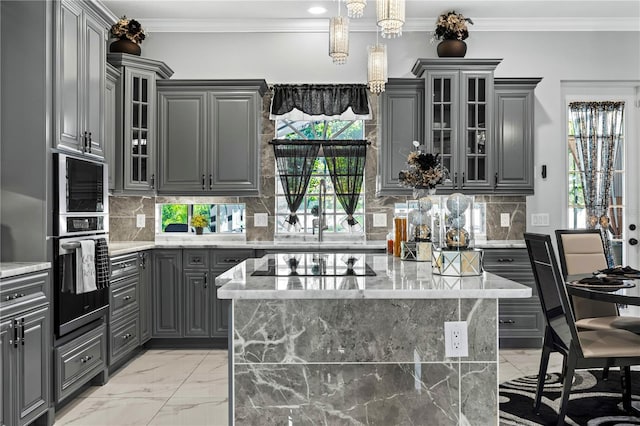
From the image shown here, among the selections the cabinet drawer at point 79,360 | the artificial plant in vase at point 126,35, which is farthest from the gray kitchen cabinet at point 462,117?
the cabinet drawer at point 79,360

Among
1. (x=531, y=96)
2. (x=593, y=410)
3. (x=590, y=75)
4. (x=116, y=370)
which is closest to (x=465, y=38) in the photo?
(x=531, y=96)

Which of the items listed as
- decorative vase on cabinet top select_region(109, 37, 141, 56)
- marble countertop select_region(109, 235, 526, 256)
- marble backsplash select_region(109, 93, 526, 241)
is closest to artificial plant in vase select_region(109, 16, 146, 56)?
decorative vase on cabinet top select_region(109, 37, 141, 56)

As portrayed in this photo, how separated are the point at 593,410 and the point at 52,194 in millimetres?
3431

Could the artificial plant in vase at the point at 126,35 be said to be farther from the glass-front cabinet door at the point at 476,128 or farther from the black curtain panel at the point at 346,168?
the glass-front cabinet door at the point at 476,128

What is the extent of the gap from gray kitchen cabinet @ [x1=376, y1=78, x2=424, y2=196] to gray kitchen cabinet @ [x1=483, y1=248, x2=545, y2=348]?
1.03 meters

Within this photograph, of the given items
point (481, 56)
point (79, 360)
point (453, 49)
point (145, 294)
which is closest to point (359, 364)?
point (79, 360)

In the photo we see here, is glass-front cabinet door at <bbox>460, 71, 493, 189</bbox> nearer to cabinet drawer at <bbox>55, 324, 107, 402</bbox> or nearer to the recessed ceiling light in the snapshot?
the recessed ceiling light

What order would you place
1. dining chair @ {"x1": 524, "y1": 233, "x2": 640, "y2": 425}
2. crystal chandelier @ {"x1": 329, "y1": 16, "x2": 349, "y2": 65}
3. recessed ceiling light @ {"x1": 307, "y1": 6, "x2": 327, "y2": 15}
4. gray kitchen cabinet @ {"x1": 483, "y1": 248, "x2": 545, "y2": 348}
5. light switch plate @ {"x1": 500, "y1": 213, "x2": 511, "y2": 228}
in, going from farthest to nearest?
light switch plate @ {"x1": 500, "y1": 213, "x2": 511, "y2": 228} → recessed ceiling light @ {"x1": 307, "y1": 6, "x2": 327, "y2": 15} → gray kitchen cabinet @ {"x1": 483, "y1": 248, "x2": 545, "y2": 348} → crystal chandelier @ {"x1": 329, "y1": 16, "x2": 349, "y2": 65} → dining chair @ {"x1": 524, "y1": 233, "x2": 640, "y2": 425}

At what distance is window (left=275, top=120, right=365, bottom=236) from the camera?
5.44 m

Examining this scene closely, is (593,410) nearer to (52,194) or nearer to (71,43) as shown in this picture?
(52,194)

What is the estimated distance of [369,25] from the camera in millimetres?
5336

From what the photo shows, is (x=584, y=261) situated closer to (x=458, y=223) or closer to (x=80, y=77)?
(x=458, y=223)

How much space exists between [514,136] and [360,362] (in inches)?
142

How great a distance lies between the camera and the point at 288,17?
528 cm
